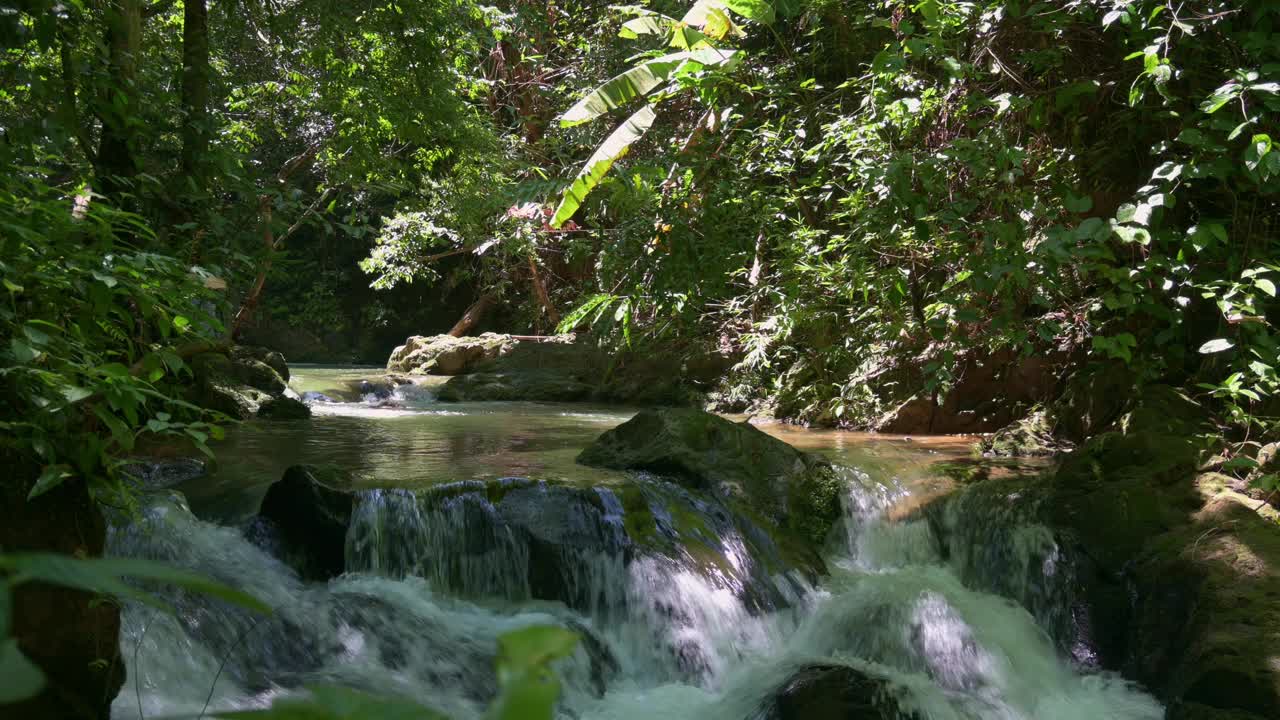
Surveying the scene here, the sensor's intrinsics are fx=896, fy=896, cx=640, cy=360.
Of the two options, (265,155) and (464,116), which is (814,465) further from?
(265,155)

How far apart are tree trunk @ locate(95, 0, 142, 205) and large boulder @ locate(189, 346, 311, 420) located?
4.66 meters

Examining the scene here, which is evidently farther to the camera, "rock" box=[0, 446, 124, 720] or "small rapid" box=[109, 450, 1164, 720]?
"small rapid" box=[109, 450, 1164, 720]

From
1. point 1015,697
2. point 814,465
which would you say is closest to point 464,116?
point 814,465

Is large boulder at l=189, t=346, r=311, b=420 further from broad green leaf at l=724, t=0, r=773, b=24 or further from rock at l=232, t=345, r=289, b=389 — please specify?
broad green leaf at l=724, t=0, r=773, b=24

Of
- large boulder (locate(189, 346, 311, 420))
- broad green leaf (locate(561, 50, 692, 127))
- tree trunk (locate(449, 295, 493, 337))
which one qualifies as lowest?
large boulder (locate(189, 346, 311, 420))

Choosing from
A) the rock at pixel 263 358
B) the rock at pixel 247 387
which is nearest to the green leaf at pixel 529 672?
the rock at pixel 247 387

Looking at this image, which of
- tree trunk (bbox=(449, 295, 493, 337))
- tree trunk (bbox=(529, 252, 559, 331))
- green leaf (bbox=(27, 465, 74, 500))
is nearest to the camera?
green leaf (bbox=(27, 465, 74, 500))

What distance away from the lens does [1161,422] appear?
21.6ft

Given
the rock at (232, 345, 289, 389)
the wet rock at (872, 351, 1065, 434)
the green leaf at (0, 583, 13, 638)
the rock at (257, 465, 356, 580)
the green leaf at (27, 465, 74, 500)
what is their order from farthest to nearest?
1. the rock at (232, 345, 289, 389)
2. the wet rock at (872, 351, 1065, 434)
3. the rock at (257, 465, 356, 580)
4. the green leaf at (27, 465, 74, 500)
5. the green leaf at (0, 583, 13, 638)

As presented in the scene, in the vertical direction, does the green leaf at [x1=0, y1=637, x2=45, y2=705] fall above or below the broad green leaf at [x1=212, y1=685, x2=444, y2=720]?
above

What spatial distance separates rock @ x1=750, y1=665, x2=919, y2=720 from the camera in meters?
4.23

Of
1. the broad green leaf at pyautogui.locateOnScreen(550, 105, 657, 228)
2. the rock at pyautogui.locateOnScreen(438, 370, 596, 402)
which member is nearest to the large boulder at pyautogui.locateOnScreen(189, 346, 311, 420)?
the rock at pyautogui.locateOnScreen(438, 370, 596, 402)

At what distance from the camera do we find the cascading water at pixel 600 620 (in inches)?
175

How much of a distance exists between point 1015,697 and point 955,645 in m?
0.43
